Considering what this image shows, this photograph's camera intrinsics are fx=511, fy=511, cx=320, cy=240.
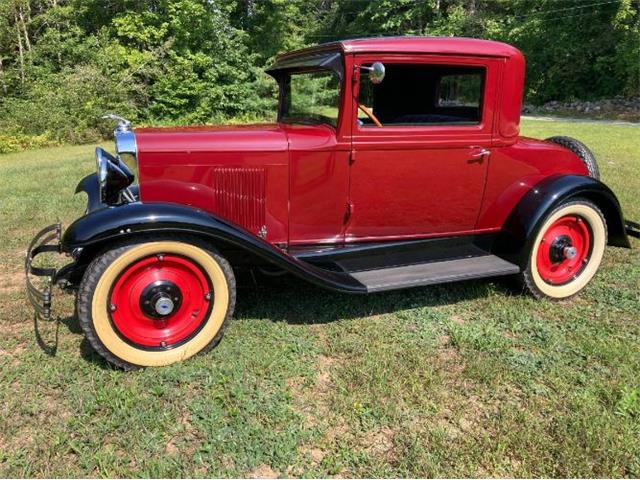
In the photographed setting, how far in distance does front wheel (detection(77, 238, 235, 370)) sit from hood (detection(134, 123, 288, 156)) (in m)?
0.66

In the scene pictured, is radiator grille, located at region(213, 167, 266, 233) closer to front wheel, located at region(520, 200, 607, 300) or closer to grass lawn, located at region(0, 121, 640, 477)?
grass lawn, located at region(0, 121, 640, 477)

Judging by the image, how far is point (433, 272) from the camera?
3.52 metres

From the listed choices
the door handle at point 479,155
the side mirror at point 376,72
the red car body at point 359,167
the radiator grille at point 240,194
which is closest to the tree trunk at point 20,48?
the red car body at point 359,167

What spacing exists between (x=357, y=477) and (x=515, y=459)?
2.37 feet

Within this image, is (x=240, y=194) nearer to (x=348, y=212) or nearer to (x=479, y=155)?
(x=348, y=212)

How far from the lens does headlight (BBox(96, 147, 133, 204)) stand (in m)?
3.03

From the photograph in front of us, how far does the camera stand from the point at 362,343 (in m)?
3.23

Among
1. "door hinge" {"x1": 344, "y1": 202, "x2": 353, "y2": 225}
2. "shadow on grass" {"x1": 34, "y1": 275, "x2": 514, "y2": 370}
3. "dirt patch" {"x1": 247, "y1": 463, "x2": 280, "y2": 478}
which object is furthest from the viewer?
"shadow on grass" {"x1": 34, "y1": 275, "x2": 514, "y2": 370}

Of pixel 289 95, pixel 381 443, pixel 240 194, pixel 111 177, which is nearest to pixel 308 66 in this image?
pixel 289 95

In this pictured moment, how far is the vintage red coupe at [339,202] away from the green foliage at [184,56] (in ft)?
45.0

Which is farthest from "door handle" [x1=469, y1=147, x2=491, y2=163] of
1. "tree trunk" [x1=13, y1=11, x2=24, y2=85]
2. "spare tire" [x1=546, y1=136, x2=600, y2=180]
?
"tree trunk" [x1=13, y1=11, x2=24, y2=85]

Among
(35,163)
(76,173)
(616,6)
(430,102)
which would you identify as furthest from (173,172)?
(616,6)

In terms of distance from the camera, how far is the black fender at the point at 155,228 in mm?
2729

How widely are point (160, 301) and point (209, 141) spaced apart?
3.45 feet
